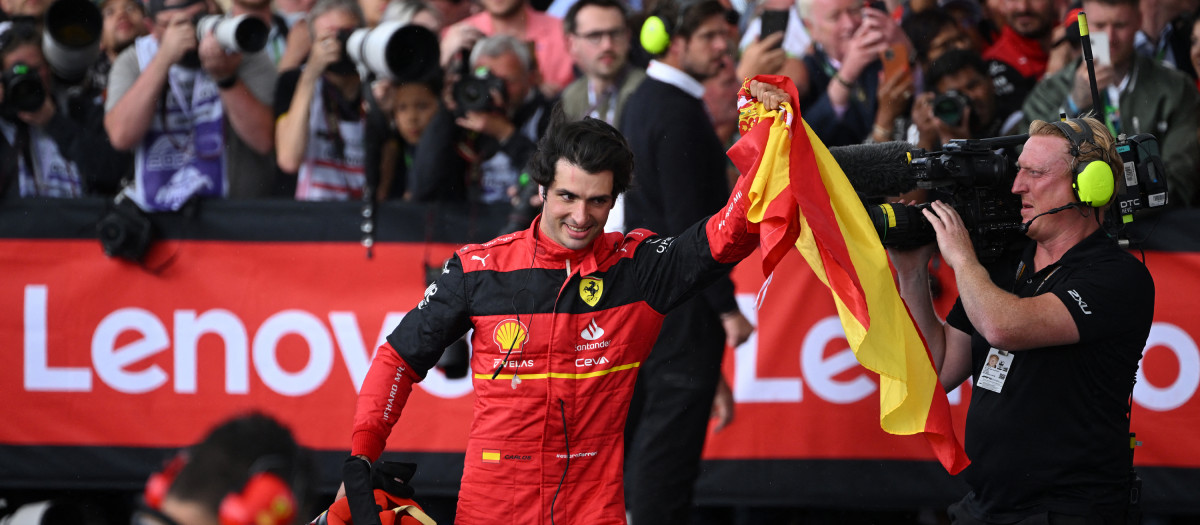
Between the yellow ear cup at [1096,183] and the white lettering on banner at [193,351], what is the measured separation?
10.8 ft

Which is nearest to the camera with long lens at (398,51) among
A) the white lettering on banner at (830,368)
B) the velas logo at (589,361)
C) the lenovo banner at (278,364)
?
the lenovo banner at (278,364)

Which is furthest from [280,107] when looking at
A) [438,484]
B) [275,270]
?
[438,484]

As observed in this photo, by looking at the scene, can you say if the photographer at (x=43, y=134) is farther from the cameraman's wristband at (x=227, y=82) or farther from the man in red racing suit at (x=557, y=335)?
the man in red racing suit at (x=557, y=335)

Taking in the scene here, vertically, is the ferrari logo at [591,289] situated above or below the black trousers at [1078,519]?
above

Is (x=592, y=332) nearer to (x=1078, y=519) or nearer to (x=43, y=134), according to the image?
(x=1078, y=519)

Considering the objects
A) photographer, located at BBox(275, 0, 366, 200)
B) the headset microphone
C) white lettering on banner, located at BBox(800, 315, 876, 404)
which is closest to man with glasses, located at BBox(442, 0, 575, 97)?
photographer, located at BBox(275, 0, 366, 200)

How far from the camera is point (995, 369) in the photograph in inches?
154

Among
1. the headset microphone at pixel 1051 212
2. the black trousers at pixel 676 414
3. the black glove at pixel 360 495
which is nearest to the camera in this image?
the black glove at pixel 360 495

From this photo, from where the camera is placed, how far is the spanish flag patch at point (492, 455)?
373 cm

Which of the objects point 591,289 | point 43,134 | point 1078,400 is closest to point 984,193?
point 1078,400

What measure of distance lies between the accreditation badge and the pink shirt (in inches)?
165

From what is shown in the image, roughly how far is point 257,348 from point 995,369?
146 inches

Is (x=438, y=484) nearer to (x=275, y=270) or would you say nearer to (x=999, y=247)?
(x=275, y=270)

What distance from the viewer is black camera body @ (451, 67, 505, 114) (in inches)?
245
